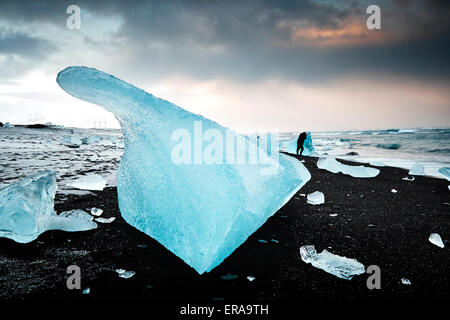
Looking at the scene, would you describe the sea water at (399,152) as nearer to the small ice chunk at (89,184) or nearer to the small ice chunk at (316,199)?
the small ice chunk at (316,199)

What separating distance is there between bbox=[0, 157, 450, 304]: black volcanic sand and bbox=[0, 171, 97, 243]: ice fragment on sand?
0.22ft

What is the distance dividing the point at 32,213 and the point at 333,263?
6.05 feet

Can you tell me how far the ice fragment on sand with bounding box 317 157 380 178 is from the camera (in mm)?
3965

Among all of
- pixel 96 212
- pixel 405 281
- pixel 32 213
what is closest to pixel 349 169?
pixel 405 281

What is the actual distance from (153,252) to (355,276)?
1133mm

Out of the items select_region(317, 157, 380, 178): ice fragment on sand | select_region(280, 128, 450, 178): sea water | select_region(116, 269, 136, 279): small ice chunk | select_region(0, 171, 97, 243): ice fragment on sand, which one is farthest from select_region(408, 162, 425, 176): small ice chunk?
select_region(0, 171, 97, 243): ice fragment on sand

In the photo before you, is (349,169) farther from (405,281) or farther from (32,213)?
(32,213)

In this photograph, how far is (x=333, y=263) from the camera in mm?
1336

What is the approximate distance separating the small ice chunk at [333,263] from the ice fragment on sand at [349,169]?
3018mm

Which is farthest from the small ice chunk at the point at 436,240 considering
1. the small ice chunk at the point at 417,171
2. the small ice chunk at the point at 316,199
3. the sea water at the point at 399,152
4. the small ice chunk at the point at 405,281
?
the sea water at the point at 399,152

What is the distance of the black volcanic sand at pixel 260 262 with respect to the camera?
3.60ft

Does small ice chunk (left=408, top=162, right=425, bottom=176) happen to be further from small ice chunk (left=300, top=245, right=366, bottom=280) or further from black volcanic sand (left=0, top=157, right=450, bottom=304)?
small ice chunk (left=300, top=245, right=366, bottom=280)
